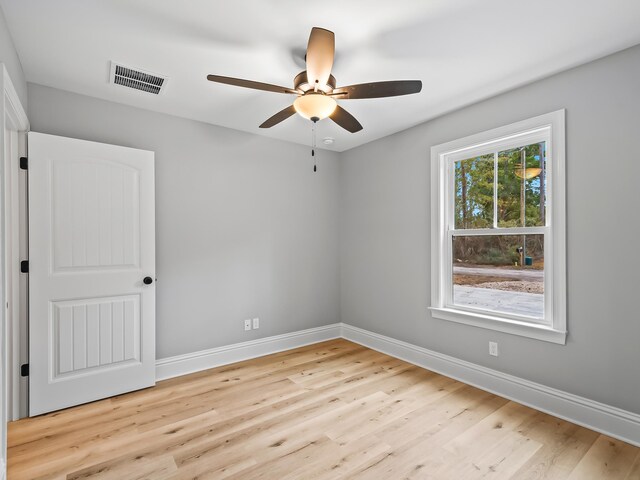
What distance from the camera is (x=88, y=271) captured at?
270cm

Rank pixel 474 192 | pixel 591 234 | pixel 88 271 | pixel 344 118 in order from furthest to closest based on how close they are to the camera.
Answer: pixel 474 192 < pixel 88 271 < pixel 344 118 < pixel 591 234

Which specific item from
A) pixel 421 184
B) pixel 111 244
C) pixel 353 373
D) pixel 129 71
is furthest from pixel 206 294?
pixel 421 184

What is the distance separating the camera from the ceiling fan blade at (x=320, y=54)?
1.70 metres

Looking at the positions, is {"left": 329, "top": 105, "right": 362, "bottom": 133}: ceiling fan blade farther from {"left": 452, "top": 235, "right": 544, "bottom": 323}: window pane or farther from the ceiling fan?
{"left": 452, "top": 235, "right": 544, "bottom": 323}: window pane

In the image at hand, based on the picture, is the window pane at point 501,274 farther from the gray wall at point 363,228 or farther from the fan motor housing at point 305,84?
the fan motor housing at point 305,84

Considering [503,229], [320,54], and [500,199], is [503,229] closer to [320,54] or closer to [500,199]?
[500,199]

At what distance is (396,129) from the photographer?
3605 millimetres

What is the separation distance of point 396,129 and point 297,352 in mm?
2701

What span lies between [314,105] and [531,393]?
2645 mm

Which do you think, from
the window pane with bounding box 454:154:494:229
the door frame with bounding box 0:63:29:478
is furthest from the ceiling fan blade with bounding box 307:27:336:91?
the door frame with bounding box 0:63:29:478

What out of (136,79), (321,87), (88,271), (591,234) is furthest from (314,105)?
(88,271)

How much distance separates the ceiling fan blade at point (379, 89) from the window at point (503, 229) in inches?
48.0

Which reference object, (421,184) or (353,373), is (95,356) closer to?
(353,373)

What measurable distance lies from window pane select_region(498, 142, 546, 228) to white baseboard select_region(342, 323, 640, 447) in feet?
4.12
